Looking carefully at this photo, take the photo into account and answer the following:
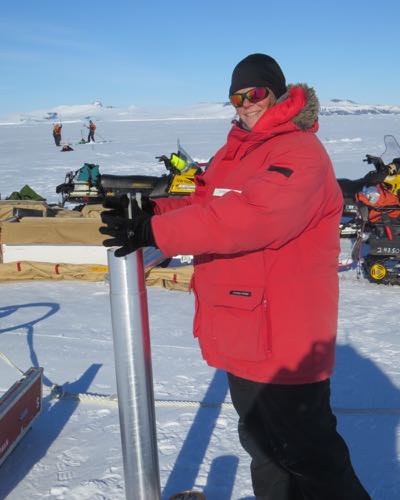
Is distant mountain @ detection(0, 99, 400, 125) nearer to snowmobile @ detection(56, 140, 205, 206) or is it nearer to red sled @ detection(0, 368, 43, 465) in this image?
snowmobile @ detection(56, 140, 205, 206)

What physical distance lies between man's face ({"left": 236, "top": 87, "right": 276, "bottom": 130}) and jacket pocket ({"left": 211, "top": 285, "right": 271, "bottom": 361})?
0.51m

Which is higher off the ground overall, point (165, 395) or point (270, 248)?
point (270, 248)

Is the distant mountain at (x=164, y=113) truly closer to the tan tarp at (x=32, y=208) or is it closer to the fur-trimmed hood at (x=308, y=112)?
the tan tarp at (x=32, y=208)

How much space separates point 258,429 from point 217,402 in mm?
1341

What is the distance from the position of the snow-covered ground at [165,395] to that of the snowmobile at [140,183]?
125cm

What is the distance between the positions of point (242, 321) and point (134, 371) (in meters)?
0.34

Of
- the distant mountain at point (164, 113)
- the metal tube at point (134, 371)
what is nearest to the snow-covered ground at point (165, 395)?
the metal tube at point (134, 371)

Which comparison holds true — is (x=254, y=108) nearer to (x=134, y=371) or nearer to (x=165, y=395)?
(x=134, y=371)

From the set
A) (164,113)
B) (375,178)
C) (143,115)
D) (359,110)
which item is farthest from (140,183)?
(359,110)

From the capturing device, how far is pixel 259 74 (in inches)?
61.2

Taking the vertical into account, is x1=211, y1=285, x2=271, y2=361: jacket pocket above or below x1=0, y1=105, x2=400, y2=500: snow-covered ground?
above

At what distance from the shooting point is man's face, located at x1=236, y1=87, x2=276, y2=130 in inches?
Answer: 62.0

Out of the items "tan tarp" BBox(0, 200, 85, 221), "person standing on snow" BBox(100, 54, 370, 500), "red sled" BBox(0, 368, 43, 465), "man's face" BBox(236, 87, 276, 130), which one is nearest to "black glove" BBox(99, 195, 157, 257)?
"person standing on snow" BBox(100, 54, 370, 500)

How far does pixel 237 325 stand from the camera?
143 cm
